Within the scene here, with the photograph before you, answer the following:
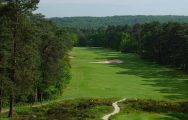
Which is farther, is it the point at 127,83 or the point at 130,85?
the point at 127,83

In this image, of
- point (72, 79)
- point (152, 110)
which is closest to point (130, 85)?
point (72, 79)

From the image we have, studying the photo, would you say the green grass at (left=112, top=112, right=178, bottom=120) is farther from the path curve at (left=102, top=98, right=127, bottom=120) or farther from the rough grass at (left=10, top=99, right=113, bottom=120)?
the rough grass at (left=10, top=99, right=113, bottom=120)

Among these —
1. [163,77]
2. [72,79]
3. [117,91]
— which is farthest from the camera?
[163,77]

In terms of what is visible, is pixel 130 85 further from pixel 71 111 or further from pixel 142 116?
pixel 142 116

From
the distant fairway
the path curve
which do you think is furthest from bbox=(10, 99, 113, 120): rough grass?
the distant fairway

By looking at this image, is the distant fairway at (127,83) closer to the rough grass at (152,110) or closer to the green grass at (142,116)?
the rough grass at (152,110)

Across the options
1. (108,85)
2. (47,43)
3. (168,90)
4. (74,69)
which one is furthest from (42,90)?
(74,69)

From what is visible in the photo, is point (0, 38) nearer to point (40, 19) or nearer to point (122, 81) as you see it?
point (40, 19)

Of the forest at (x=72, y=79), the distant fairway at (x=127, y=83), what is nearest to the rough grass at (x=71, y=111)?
the forest at (x=72, y=79)
